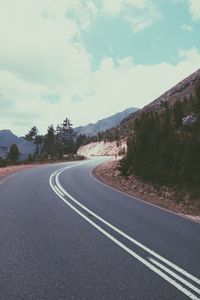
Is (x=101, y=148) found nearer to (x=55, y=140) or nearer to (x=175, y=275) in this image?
(x=55, y=140)

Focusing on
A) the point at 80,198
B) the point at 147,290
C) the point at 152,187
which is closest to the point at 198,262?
the point at 147,290

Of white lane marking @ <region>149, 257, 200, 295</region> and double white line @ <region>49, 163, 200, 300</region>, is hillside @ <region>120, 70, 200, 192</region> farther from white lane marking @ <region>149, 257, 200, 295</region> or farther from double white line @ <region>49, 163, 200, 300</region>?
Result: white lane marking @ <region>149, 257, 200, 295</region>

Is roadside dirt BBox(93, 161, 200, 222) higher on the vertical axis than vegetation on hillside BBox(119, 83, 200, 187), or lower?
lower

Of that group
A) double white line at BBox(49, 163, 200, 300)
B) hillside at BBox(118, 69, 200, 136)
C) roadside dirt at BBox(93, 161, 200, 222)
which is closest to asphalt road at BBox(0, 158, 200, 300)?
double white line at BBox(49, 163, 200, 300)

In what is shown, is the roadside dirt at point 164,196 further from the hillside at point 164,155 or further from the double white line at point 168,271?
the double white line at point 168,271

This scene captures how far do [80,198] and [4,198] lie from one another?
3364mm

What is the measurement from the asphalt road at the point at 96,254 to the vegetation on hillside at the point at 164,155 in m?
7.08

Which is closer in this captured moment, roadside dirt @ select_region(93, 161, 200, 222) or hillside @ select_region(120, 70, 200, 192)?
roadside dirt @ select_region(93, 161, 200, 222)

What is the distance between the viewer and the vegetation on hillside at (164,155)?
762 inches

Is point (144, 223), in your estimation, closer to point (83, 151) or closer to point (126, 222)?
point (126, 222)

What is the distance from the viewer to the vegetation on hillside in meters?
19.4

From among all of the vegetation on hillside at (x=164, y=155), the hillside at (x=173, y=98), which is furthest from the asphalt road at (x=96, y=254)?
the hillside at (x=173, y=98)

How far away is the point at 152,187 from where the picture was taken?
22.6 meters

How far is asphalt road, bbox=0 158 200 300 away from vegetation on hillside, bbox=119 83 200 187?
7078 millimetres
